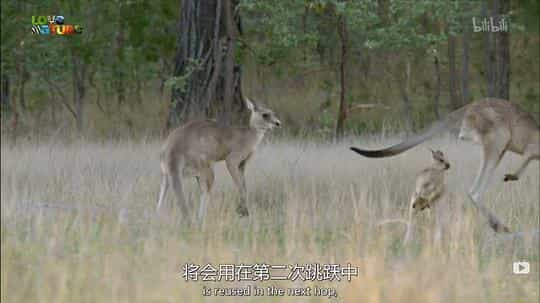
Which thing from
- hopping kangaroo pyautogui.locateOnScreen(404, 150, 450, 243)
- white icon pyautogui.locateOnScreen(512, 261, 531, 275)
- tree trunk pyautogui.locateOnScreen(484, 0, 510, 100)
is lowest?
white icon pyautogui.locateOnScreen(512, 261, 531, 275)

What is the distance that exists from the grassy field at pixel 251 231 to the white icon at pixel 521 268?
0.05 metres

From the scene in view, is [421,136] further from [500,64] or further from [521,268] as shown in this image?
[500,64]

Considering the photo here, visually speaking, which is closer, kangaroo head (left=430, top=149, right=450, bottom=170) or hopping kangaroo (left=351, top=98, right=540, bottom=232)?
kangaroo head (left=430, top=149, right=450, bottom=170)

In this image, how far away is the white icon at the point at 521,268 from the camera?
5.87 m

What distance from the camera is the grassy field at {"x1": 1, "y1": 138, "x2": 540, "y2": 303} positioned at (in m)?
4.87

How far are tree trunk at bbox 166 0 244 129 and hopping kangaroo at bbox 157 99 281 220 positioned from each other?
150 inches

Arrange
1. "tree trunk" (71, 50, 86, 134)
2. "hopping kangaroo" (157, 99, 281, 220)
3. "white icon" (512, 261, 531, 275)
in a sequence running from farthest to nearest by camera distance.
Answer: "tree trunk" (71, 50, 86, 134)
"hopping kangaroo" (157, 99, 281, 220)
"white icon" (512, 261, 531, 275)

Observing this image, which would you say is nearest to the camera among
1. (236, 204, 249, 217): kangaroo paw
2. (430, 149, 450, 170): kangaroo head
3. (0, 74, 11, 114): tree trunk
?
(430, 149, 450, 170): kangaroo head

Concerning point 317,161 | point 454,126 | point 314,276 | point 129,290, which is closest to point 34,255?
point 129,290

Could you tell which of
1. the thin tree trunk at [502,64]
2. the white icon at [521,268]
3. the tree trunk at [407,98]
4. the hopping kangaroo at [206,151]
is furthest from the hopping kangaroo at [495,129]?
the thin tree trunk at [502,64]

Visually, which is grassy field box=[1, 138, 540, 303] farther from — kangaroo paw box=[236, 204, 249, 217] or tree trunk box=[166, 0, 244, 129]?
tree trunk box=[166, 0, 244, 129]

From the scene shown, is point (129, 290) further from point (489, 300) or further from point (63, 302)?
point (489, 300)

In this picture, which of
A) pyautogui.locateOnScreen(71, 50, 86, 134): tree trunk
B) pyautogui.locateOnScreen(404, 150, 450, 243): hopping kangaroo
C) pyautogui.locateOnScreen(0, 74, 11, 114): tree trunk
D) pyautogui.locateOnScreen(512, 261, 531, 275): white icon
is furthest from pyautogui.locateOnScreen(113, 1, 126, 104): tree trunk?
pyautogui.locateOnScreen(512, 261, 531, 275): white icon

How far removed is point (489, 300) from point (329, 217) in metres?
2.49
